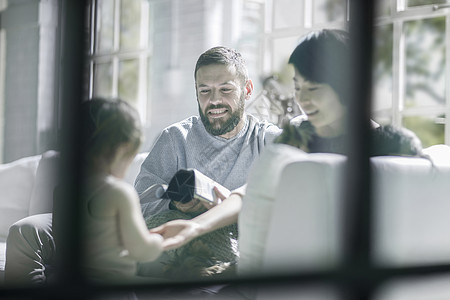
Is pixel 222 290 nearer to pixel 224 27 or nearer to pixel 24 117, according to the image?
pixel 224 27

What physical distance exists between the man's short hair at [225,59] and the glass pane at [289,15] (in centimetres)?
66

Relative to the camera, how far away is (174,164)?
4.97 ft

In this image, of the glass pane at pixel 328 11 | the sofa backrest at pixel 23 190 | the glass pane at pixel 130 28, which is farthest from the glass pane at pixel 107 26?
the glass pane at pixel 328 11

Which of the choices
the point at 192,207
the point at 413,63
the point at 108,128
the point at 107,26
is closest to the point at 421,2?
the point at 413,63

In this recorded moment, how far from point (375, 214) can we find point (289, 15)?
3.47 feet

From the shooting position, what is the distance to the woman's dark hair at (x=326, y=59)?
60.9 inches

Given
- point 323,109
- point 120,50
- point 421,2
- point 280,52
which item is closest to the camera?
point 323,109

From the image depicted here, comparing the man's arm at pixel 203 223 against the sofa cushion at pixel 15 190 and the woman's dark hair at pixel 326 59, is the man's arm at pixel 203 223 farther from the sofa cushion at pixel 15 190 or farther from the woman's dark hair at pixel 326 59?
the sofa cushion at pixel 15 190

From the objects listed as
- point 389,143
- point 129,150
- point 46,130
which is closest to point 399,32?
point 389,143

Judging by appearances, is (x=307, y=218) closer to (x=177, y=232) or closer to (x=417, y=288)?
(x=177, y=232)

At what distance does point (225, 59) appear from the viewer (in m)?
1.50

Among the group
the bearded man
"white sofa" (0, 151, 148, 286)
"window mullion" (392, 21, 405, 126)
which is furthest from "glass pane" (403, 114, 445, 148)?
"white sofa" (0, 151, 148, 286)

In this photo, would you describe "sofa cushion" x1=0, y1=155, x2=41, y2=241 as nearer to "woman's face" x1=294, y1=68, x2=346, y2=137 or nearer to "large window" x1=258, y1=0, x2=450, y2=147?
"large window" x1=258, y1=0, x2=450, y2=147

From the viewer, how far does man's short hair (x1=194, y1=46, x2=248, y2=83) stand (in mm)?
1494
